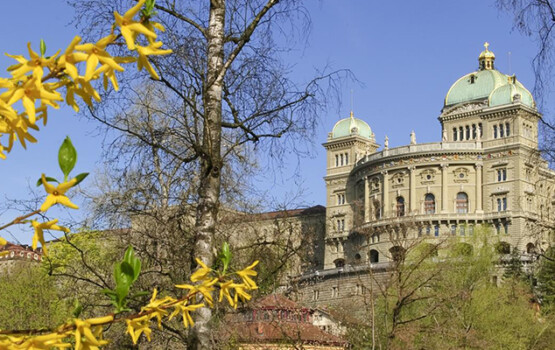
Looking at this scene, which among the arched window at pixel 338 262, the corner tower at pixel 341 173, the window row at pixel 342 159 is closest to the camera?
the arched window at pixel 338 262

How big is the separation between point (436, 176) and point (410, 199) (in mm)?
3028

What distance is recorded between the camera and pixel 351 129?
301 feet

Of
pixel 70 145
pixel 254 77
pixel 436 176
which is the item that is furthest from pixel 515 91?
pixel 70 145

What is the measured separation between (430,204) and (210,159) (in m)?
72.5

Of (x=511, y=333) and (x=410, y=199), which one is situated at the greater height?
(x=410, y=199)

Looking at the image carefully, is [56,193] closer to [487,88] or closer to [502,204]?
[502,204]

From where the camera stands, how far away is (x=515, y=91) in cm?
8025

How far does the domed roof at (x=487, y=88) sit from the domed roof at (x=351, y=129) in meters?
9.90

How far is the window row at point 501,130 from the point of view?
7862 cm

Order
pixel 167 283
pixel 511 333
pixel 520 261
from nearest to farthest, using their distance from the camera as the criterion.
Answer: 1. pixel 167 283
2. pixel 511 333
3. pixel 520 261

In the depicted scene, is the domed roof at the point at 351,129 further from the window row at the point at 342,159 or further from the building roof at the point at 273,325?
the building roof at the point at 273,325

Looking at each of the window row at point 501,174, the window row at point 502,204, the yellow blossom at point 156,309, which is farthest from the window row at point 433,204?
the yellow blossom at point 156,309

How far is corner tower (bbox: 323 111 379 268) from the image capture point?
283 feet

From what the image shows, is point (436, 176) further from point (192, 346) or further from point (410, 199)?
point (192, 346)
